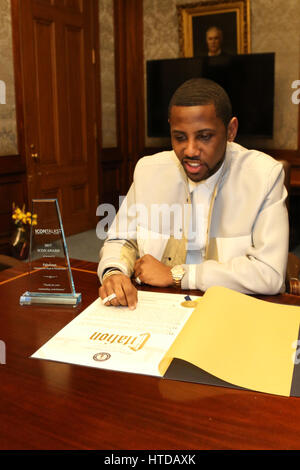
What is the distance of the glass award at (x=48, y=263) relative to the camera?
1.24m

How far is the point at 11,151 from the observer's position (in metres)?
4.85

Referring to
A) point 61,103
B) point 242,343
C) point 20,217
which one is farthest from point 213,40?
point 242,343

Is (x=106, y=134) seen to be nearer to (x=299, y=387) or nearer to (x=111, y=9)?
(x=111, y=9)

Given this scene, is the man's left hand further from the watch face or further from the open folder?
the open folder

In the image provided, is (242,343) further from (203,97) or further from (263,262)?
(203,97)

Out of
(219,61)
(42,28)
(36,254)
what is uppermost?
(42,28)

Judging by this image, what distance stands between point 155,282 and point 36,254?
0.40 meters

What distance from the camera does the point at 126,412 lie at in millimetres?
778

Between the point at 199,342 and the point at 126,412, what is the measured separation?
243 millimetres

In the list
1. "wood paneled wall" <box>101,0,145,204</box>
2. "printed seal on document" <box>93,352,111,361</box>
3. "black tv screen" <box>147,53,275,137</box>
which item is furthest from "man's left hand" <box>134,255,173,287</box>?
"wood paneled wall" <box>101,0,145,204</box>

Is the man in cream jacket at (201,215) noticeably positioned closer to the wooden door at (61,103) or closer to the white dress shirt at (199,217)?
the white dress shirt at (199,217)

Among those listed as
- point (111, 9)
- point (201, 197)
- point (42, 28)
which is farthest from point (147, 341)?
point (111, 9)

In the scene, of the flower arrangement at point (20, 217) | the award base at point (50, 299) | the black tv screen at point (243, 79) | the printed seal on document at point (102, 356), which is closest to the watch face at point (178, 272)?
the award base at point (50, 299)

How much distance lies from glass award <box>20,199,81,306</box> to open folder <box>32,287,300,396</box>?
115 mm
